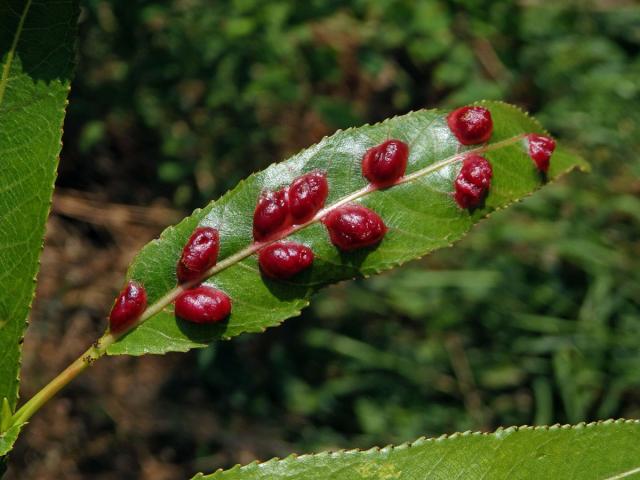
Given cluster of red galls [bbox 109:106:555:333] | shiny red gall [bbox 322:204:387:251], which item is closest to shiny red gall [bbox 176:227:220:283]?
cluster of red galls [bbox 109:106:555:333]

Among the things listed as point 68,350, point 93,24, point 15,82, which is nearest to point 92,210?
point 68,350

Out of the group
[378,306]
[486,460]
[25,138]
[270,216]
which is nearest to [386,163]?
[270,216]

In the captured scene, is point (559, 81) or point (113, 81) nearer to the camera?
point (113, 81)

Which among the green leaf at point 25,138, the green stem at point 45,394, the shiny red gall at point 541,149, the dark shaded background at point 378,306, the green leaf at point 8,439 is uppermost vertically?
the green leaf at point 25,138

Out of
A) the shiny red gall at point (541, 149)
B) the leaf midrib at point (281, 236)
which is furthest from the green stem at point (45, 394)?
the shiny red gall at point (541, 149)

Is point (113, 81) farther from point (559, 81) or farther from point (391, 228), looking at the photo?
point (559, 81)

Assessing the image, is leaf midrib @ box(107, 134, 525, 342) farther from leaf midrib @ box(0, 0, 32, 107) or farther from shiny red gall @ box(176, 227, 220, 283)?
leaf midrib @ box(0, 0, 32, 107)

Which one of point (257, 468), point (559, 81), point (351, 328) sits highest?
point (257, 468)

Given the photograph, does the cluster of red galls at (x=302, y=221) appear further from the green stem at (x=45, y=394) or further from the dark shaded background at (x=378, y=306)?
the dark shaded background at (x=378, y=306)
